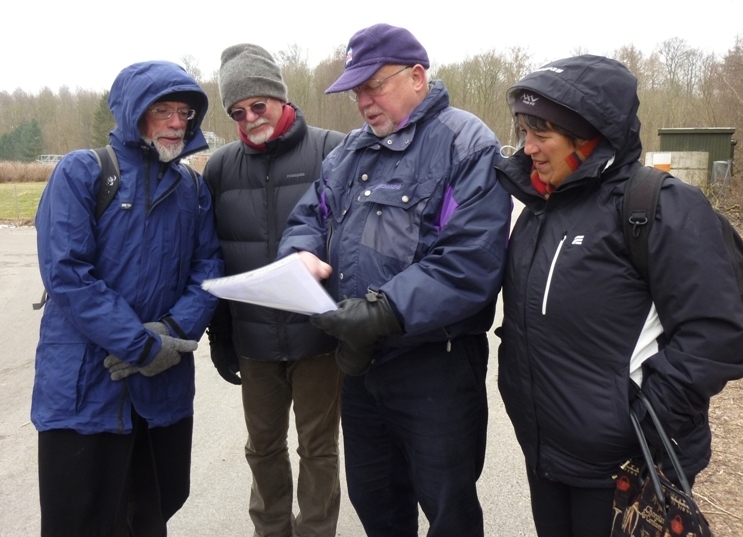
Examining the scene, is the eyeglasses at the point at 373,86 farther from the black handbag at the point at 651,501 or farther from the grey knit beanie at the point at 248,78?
the black handbag at the point at 651,501

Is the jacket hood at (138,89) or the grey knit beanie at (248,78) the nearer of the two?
the jacket hood at (138,89)

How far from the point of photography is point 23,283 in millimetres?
8805

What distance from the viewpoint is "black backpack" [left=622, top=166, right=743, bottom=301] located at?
1674 millimetres

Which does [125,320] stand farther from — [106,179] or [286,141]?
[286,141]

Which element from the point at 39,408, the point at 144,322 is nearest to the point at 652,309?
the point at 144,322

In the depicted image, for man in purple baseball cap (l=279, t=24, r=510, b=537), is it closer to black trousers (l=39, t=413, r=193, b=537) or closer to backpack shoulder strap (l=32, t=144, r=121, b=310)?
backpack shoulder strap (l=32, t=144, r=121, b=310)

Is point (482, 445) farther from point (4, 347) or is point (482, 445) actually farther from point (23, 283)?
point (23, 283)

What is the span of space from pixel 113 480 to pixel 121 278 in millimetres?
798

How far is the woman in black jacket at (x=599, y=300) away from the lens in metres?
1.63

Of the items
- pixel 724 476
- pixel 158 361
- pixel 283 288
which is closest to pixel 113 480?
pixel 158 361

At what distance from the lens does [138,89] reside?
2395 millimetres

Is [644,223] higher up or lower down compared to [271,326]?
higher up

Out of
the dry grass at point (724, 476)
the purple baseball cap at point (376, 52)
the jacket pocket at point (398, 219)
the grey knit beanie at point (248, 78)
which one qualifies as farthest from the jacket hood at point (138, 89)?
the dry grass at point (724, 476)

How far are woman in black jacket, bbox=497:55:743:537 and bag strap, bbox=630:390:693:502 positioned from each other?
0.02 metres
